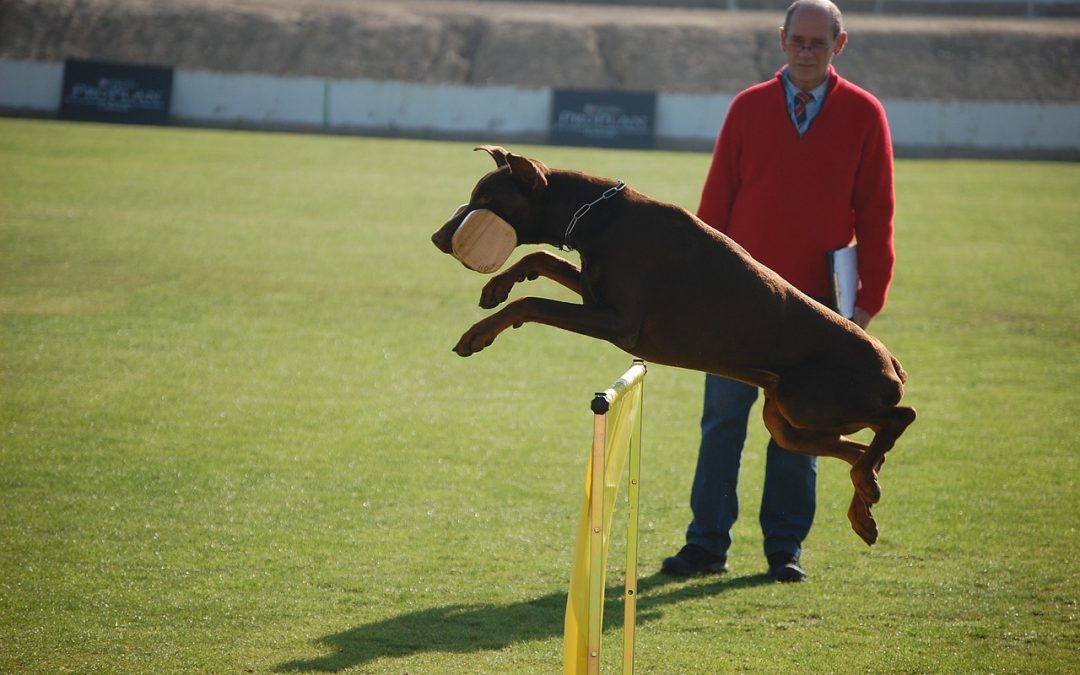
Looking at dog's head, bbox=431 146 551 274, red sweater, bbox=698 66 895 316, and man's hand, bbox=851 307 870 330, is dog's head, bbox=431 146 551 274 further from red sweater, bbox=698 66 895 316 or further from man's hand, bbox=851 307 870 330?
man's hand, bbox=851 307 870 330

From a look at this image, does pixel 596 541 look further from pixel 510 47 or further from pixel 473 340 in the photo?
pixel 510 47

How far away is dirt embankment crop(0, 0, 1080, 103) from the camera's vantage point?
152ft

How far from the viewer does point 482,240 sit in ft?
12.6

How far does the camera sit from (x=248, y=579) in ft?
19.7

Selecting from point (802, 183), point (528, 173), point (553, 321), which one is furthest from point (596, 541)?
point (802, 183)

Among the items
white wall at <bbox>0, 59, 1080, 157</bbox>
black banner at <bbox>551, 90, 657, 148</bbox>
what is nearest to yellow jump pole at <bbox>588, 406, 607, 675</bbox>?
black banner at <bbox>551, 90, 657, 148</bbox>

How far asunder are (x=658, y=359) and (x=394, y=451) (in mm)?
4694

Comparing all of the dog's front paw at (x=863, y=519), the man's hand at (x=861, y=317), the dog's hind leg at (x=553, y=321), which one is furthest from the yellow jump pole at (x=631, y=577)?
the man's hand at (x=861, y=317)

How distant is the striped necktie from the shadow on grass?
2522mm

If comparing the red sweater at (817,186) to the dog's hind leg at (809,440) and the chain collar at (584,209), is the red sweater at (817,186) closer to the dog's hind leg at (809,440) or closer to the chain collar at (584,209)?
the dog's hind leg at (809,440)

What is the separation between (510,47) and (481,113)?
1147 centimetres

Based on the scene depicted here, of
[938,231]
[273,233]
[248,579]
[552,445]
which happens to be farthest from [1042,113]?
[248,579]

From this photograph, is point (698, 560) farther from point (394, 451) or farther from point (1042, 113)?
point (1042, 113)

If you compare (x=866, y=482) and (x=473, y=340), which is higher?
(x=473, y=340)
